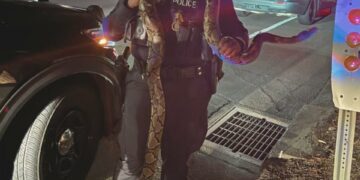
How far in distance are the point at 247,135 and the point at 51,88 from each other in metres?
2.13

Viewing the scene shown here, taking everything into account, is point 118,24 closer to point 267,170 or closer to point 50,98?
point 50,98

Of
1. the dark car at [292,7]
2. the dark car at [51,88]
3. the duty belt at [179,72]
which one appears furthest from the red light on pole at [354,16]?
the dark car at [292,7]

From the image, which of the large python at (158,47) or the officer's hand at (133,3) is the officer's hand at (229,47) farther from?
the officer's hand at (133,3)

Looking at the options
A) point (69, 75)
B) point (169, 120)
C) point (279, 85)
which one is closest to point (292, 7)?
point (279, 85)

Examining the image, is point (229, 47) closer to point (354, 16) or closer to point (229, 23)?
point (229, 23)

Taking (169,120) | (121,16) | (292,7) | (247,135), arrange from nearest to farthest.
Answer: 1. (121,16)
2. (169,120)
3. (247,135)
4. (292,7)

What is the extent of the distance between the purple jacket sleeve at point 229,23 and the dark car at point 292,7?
7.73 metres

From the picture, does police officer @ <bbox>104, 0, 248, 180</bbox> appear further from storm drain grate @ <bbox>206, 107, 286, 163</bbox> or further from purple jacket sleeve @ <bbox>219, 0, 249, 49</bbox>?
storm drain grate @ <bbox>206, 107, 286, 163</bbox>

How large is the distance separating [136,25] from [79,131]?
3.96 feet

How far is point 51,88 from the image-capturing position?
293cm

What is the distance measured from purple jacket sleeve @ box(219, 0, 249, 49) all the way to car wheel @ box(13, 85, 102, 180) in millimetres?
1247

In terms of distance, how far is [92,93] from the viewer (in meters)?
3.36

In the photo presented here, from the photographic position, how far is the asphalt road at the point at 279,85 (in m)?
4.98

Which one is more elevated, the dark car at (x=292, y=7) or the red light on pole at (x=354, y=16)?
the red light on pole at (x=354, y=16)
